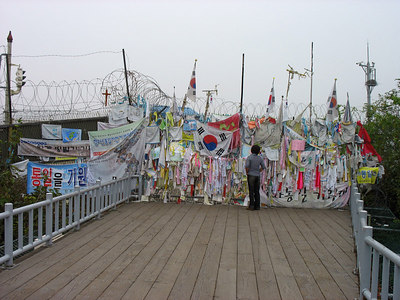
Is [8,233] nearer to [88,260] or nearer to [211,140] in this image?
[88,260]

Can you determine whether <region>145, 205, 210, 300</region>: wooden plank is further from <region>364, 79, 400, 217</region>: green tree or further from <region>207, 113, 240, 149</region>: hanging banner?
<region>364, 79, 400, 217</region>: green tree

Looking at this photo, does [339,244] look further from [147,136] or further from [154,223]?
[147,136]

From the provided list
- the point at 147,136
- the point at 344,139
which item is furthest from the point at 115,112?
the point at 344,139

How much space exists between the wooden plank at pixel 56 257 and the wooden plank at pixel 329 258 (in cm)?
352

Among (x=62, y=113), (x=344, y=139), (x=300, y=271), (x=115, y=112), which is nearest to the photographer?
(x=300, y=271)

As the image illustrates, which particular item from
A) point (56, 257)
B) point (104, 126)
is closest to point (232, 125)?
point (104, 126)

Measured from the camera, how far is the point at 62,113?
1230 centimetres

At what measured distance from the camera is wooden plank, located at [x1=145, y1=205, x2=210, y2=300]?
4.41 m

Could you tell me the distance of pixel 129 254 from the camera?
590 centimetres

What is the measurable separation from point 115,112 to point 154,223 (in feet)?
14.0

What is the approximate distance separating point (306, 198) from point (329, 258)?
15.4ft

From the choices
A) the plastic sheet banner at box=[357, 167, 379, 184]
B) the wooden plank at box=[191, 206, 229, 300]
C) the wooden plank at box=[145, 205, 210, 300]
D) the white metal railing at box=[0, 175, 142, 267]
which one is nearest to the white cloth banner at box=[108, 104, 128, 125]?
the white metal railing at box=[0, 175, 142, 267]

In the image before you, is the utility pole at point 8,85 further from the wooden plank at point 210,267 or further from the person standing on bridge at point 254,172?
the wooden plank at point 210,267

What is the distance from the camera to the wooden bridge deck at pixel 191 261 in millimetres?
4477
